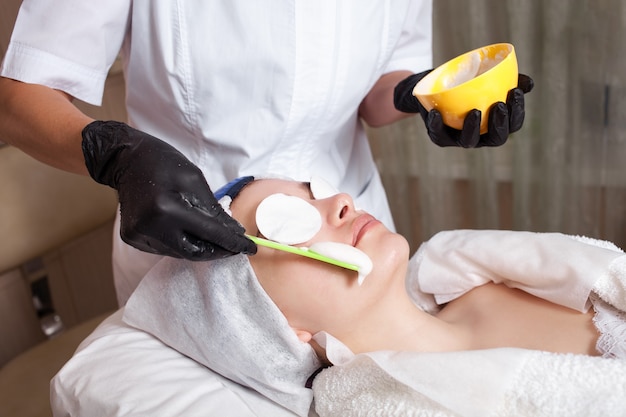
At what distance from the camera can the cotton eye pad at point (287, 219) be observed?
1105 mm

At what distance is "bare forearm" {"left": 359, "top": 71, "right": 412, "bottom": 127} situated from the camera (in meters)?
1.51

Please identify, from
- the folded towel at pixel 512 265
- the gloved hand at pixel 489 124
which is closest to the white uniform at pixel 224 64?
the gloved hand at pixel 489 124

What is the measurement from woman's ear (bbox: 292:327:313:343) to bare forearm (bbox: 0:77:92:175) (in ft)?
1.53

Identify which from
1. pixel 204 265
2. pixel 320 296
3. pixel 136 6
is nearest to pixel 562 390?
pixel 320 296

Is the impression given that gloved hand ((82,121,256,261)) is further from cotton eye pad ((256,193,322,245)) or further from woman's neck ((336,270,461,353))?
woman's neck ((336,270,461,353))

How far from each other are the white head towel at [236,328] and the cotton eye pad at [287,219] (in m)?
0.07

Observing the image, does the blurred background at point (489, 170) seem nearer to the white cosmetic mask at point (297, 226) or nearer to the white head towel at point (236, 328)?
the white head towel at point (236, 328)

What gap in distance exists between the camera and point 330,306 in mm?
1130

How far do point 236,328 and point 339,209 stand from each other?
0.28 meters

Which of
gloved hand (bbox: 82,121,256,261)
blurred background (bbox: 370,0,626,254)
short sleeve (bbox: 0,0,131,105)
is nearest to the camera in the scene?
gloved hand (bbox: 82,121,256,261)

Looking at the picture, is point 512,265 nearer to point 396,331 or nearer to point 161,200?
point 396,331

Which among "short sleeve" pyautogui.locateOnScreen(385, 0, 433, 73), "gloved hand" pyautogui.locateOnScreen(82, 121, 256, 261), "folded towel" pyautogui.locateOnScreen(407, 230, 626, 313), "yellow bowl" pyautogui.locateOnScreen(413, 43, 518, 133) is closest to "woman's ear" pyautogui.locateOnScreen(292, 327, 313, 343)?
"gloved hand" pyautogui.locateOnScreen(82, 121, 256, 261)

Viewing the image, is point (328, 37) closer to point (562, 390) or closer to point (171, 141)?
point (171, 141)

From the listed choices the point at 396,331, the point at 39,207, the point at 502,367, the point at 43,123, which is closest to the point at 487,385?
the point at 502,367
